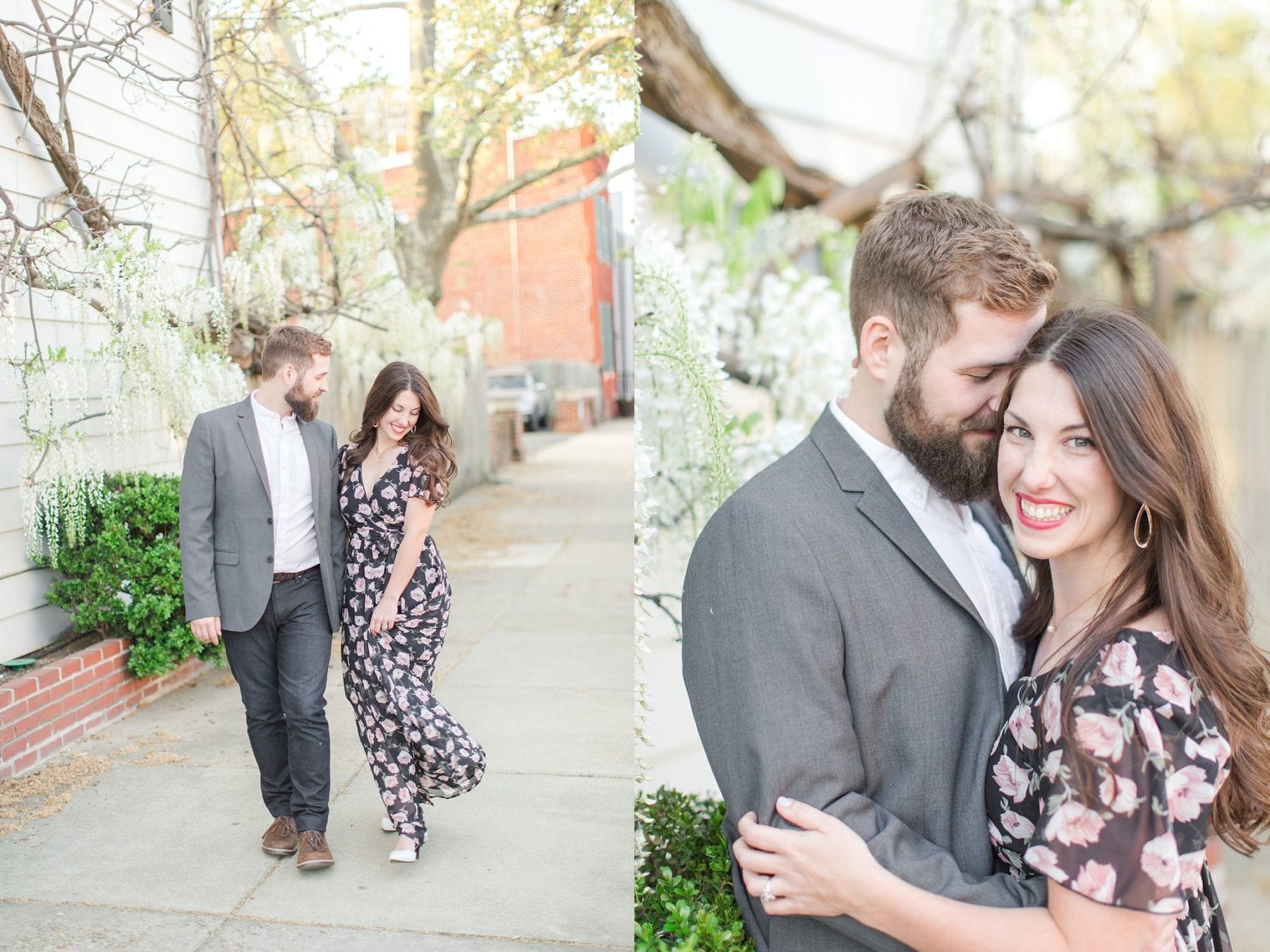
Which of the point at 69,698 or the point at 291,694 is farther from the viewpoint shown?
the point at 69,698

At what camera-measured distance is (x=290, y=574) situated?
2.37 metres

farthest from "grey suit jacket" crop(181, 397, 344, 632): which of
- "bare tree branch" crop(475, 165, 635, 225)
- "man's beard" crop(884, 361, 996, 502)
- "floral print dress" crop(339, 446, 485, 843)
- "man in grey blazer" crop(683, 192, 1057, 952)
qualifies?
"man's beard" crop(884, 361, 996, 502)

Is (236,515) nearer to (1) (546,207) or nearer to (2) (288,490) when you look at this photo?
(2) (288,490)

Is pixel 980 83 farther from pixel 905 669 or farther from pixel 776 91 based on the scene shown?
pixel 905 669

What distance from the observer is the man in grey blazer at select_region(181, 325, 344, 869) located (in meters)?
2.25

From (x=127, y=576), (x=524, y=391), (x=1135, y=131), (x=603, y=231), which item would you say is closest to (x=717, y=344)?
(x=603, y=231)

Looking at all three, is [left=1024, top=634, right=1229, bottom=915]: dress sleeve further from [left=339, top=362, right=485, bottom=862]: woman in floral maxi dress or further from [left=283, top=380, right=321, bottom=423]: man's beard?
[left=283, top=380, right=321, bottom=423]: man's beard

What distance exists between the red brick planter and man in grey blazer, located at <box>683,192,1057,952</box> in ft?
6.45

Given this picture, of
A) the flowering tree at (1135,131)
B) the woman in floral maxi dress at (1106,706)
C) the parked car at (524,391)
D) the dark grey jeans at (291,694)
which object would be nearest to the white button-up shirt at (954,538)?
the woman in floral maxi dress at (1106,706)

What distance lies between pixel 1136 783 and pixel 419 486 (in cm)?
159

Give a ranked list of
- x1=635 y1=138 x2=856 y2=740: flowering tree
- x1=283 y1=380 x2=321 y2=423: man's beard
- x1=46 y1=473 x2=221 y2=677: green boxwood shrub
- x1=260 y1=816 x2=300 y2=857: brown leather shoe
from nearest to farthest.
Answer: x1=635 y1=138 x2=856 y2=740: flowering tree → x1=283 y1=380 x2=321 y2=423: man's beard → x1=260 y1=816 x2=300 y2=857: brown leather shoe → x1=46 y1=473 x2=221 y2=677: green boxwood shrub

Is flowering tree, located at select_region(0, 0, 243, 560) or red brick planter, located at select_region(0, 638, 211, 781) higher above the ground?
flowering tree, located at select_region(0, 0, 243, 560)

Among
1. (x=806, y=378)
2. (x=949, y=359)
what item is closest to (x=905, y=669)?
(x=949, y=359)

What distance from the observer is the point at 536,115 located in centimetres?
279
